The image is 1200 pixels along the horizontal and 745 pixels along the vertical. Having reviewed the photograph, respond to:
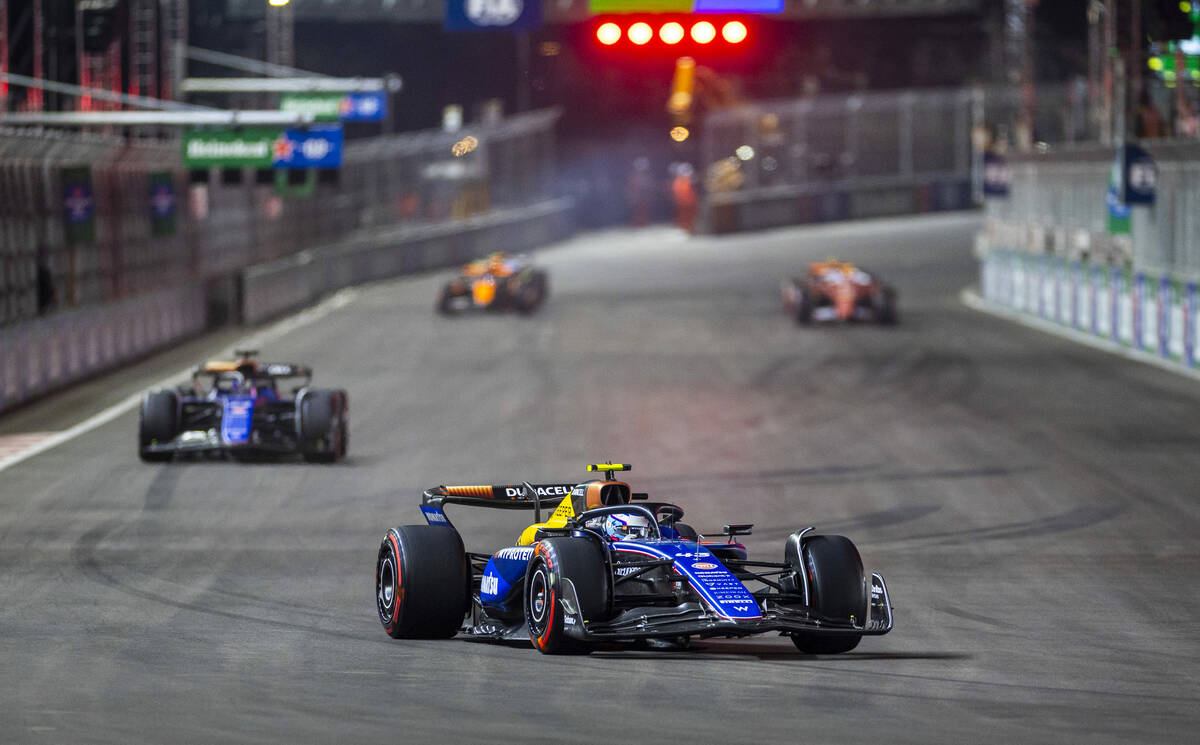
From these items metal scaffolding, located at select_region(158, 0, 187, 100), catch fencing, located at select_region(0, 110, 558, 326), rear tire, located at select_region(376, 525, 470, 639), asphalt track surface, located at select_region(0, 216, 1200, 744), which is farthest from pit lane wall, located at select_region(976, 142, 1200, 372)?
rear tire, located at select_region(376, 525, 470, 639)

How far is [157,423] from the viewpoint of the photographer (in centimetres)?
2105

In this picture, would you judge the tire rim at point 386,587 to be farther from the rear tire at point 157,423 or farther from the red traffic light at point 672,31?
the red traffic light at point 672,31

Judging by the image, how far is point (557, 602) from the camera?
35.4 ft

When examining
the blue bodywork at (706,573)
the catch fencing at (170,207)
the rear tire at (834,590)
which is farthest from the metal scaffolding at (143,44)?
the rear tire at (834,590)

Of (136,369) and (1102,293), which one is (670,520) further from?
(1102,293)

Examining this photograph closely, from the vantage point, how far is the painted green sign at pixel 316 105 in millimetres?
38781

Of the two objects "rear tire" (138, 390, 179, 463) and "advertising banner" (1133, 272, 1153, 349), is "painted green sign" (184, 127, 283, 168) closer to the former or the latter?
"rear tire" (138, 390, 179, 463)

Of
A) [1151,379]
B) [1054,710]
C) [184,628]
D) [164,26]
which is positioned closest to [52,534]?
[184,628]

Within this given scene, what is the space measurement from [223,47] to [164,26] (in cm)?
1065

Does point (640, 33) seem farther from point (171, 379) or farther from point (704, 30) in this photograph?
point (171, 379)

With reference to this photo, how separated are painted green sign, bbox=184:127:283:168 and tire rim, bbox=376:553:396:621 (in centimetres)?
2215

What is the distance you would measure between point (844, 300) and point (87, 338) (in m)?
15.7

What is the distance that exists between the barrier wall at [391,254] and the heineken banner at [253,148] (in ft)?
21.4

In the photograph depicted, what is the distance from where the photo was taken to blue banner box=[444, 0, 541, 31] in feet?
141
